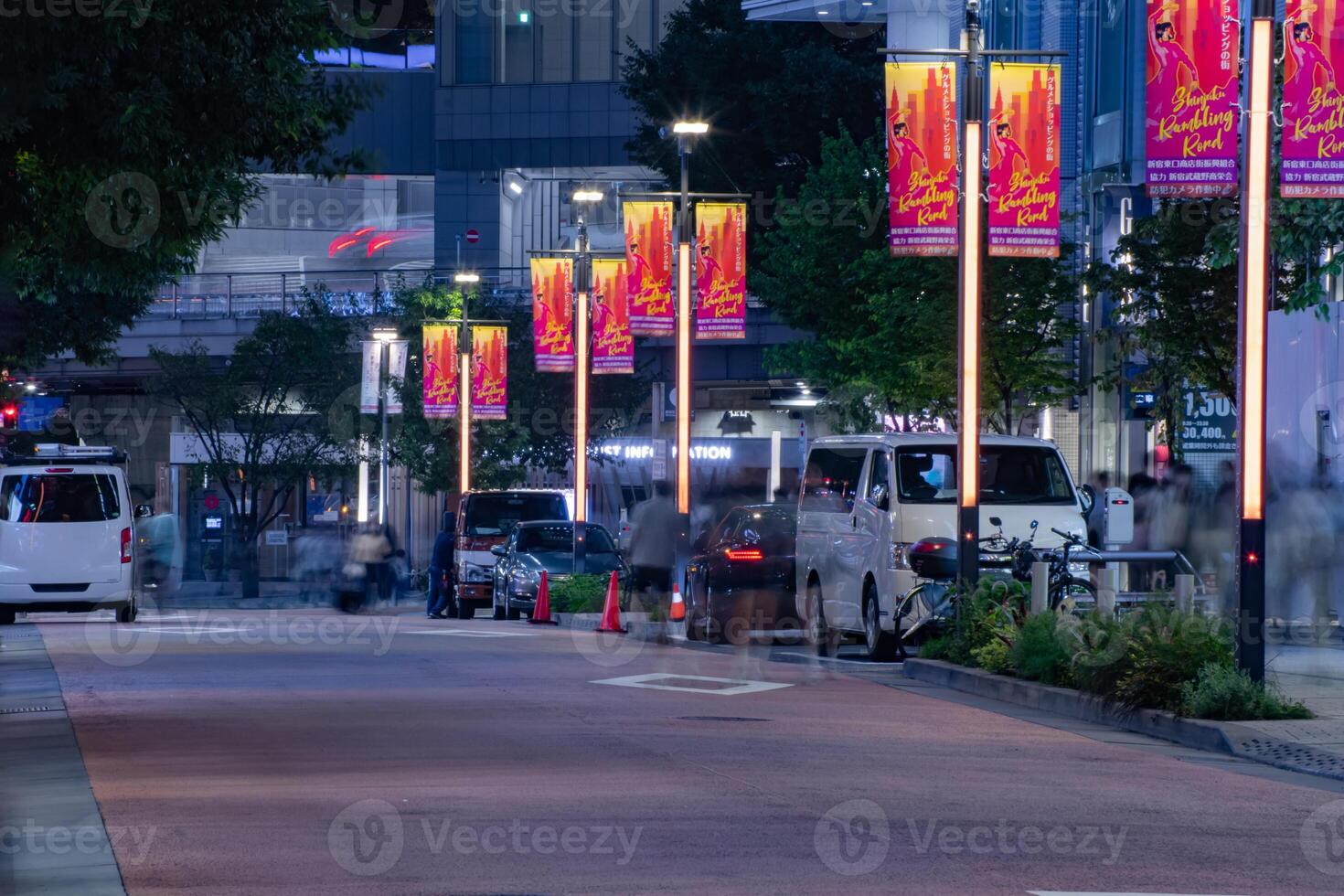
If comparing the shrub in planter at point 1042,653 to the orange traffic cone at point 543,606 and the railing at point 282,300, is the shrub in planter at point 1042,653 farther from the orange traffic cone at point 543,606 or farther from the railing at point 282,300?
the railing at point 282,300

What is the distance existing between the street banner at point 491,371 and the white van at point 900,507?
2787 cm

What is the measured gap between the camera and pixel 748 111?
51875 millimetres

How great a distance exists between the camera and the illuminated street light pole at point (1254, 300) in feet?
49.1

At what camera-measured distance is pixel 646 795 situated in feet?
35.2

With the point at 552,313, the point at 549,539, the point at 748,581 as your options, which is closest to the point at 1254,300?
the point at 748,581

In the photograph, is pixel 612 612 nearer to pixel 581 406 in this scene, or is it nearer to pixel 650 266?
pixel 650 266

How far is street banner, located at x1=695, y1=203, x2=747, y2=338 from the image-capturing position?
106ft

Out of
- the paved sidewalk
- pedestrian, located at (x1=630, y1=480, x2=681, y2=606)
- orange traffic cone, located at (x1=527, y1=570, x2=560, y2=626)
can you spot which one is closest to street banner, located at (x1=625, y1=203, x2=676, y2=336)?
orange traffic cone, located at (x1=527, y1=570, x2=560, y2=626)

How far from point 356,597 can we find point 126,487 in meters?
8.74

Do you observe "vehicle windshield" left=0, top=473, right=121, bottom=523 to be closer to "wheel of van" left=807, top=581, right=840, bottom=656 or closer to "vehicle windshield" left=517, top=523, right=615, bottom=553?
"vehicle windshield" left=517, top=523, right=615, bottom=553

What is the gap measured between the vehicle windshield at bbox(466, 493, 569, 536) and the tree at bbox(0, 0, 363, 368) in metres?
18.3

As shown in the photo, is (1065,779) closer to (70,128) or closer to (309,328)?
(70,128)

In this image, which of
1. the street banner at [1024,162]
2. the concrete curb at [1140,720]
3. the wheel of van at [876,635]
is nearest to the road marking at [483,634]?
the wheel of van at [876,635]

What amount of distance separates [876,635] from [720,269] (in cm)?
1218
